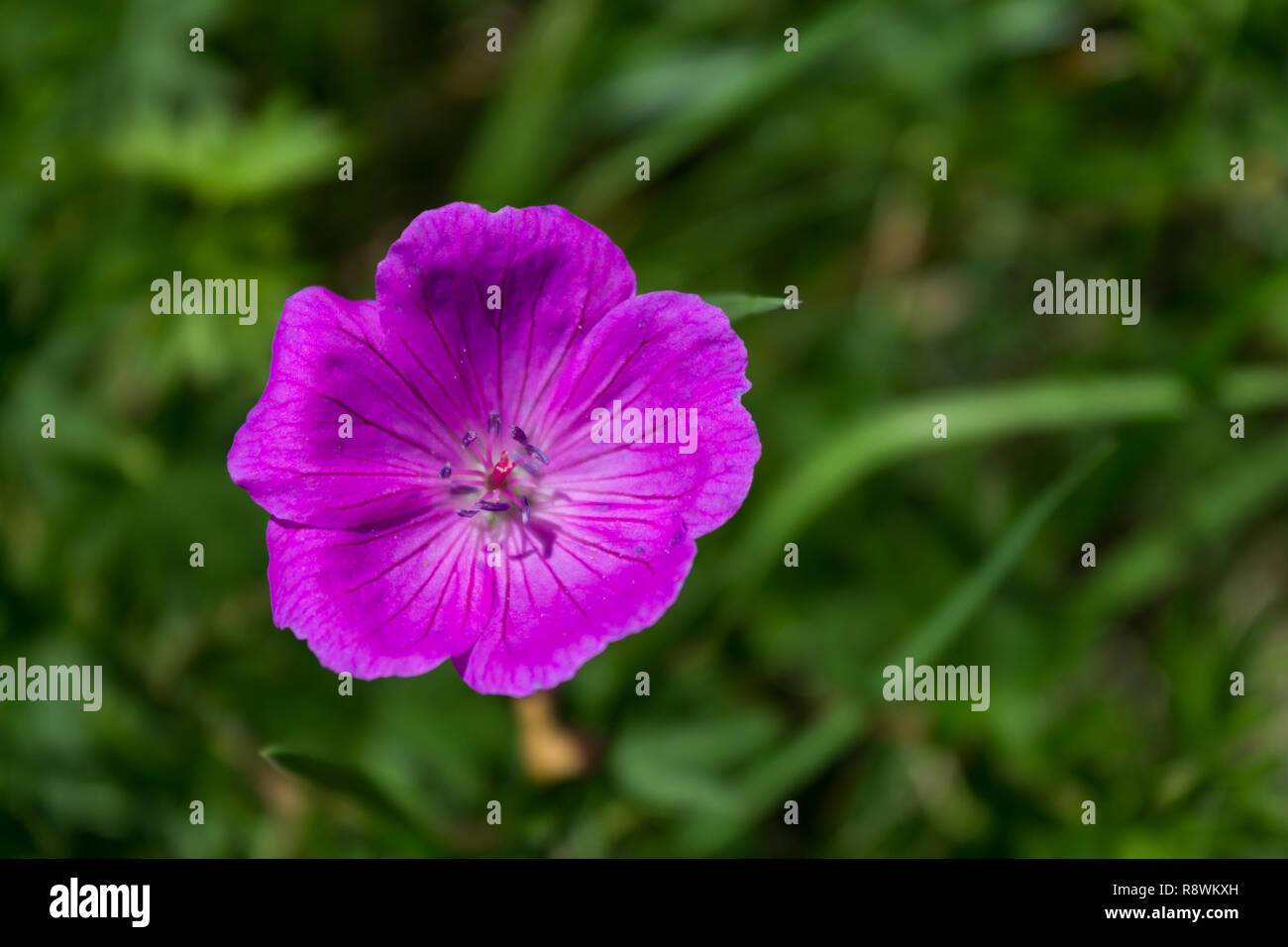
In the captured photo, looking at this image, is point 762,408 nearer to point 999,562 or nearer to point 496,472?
point 999,562

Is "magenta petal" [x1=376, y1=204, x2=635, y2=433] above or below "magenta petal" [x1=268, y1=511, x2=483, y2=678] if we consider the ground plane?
above

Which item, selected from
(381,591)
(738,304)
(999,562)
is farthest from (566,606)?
(999,562)

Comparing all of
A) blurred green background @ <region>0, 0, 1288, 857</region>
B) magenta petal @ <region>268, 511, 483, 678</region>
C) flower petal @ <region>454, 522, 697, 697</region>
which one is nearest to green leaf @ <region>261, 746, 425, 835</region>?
blurred green background @ <region>0, 0, 1288, 857</region>

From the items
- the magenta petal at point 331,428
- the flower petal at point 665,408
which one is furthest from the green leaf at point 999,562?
the magenta petal at point 331,428

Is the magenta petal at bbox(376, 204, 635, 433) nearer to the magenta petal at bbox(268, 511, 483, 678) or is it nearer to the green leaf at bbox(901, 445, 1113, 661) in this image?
the magenta petal at bbox(268, 511, 483, 678)

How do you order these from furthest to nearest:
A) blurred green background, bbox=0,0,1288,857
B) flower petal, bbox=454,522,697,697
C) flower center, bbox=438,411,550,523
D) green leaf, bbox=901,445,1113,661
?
blurred green background, bbox=0,0,1288,857
green leaf, bbox=901,445,1113,661
flower center, bbox=438,411,550,523
flower petal, bbox=454,522,697,697

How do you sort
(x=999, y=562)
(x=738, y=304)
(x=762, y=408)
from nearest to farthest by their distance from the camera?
(x=738, y=304) < (x=999, y=562) < (x=762, y=408)
